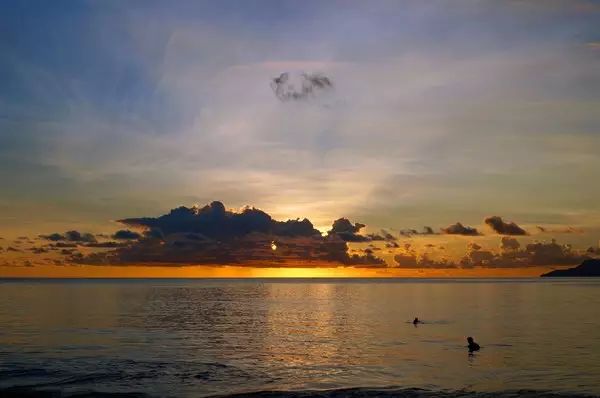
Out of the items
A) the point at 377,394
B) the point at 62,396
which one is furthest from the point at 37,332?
the point at 377,394

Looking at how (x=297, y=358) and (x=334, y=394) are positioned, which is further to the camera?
(x=297, y=358)

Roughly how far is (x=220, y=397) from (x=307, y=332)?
129 ft

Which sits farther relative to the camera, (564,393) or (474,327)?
(474,327)

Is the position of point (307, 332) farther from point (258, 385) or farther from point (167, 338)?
point (258, 385)

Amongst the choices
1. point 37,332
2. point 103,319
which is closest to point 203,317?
point 103,319

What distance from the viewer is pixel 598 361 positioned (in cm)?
4906

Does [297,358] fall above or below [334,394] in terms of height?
below

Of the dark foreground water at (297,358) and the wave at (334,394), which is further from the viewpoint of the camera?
the dark foreground water at (297,358)

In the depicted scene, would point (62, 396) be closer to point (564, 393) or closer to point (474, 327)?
point (564, 393)

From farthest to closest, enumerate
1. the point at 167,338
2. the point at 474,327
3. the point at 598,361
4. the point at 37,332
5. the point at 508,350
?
the point at 474,327, the point at 37,332, the point at 167,338, the point at 508,350, the point at 598,361

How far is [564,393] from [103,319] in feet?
230

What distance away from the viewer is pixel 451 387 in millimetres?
38812

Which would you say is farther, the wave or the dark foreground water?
the dark foreground water

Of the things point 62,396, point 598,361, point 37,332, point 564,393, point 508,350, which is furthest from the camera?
point 37,332
